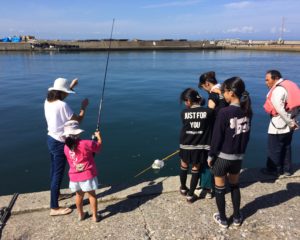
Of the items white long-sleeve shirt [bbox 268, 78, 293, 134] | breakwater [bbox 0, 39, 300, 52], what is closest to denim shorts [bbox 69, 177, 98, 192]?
white long-sleeve shirt [bbox 268, 78, 293, 134]

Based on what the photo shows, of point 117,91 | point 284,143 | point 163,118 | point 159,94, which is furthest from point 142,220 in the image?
point 117,91

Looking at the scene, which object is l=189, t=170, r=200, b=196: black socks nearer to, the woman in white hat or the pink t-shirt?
the pink t-shirt

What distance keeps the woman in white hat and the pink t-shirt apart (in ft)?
1.23

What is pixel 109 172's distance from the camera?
7527mm

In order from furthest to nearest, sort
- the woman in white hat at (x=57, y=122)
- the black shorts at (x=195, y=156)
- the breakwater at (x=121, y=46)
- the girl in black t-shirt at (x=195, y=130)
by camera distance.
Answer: the breakwater at (x=121, y=46)
the black shorts at (x=195, y=156)
the girl in black t-shirt at (x=195, y=130)
the woman in white hat at (x=57, y=122)

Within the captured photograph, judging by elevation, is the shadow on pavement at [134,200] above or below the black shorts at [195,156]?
below

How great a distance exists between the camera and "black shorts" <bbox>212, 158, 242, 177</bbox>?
12.2 feet

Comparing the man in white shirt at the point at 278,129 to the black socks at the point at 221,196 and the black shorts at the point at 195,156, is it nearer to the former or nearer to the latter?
the black shorts at the point at 195,156

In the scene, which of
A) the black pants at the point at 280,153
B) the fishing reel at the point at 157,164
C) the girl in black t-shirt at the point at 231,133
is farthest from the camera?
the fishing reel at the point at 157,164

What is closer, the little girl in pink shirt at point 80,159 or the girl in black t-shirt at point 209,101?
the little girl in pink shirt at point 80,159

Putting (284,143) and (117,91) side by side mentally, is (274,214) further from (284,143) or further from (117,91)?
(117,91)

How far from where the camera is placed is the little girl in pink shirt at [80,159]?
11.9 feet

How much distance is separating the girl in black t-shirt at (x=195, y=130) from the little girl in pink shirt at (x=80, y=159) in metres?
1.24

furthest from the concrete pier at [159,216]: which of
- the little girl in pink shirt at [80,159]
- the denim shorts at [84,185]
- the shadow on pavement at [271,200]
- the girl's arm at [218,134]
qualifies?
the girl's arm at [218,134]
